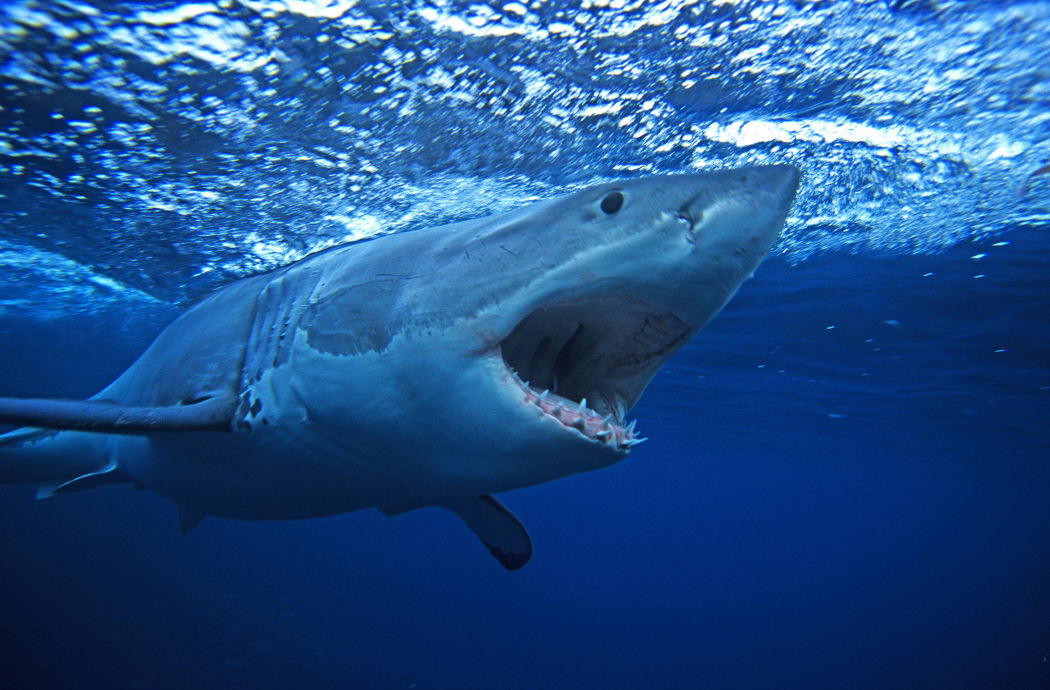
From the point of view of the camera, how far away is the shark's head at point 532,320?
193cm

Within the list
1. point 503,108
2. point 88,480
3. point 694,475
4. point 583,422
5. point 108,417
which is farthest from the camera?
point 694,475

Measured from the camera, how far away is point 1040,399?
18875 mm

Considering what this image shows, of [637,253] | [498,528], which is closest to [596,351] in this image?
[637,253]

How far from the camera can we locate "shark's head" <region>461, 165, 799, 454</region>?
189 cm

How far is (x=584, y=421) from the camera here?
2078mm

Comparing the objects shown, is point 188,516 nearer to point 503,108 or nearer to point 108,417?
point 108,417

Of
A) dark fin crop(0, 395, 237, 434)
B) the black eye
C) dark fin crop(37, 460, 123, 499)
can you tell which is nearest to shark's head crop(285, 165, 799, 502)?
the black eye

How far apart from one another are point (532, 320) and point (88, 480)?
460 cm

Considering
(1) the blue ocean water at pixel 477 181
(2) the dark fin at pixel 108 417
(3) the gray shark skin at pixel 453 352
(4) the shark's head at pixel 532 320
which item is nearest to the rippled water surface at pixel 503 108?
(1) the blue ocean water at pixel 477 181

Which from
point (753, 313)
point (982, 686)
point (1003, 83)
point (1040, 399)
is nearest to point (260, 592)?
point (753, 313)

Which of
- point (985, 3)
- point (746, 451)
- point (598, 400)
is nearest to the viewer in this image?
point (598, 400)

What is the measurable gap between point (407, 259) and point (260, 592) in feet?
101

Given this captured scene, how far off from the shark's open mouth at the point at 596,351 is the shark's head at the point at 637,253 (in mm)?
13

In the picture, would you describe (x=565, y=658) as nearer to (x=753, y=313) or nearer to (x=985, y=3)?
(x=753, y=313)
